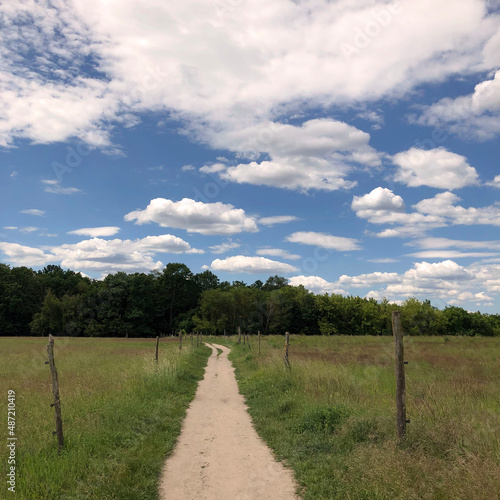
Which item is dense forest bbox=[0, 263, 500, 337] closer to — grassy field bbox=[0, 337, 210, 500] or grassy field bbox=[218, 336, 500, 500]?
grassy field bbox=[0, 337, 210, 500]

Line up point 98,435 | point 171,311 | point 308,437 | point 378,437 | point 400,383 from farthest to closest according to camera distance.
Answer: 1. point 171,311
2. point 308,437
3. point 98,435
4. point 378,437
5. point 400,383

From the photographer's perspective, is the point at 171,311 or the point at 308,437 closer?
the point at 308,437

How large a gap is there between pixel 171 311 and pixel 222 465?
8744cm

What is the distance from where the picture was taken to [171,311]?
9156 centimetres

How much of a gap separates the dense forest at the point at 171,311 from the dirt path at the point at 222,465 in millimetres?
68288

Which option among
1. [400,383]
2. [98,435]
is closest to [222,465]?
[98,435]

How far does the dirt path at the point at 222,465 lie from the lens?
18.6 ft

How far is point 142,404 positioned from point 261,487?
5.40 m

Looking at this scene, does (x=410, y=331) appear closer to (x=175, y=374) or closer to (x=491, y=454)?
(x=175, y=374)

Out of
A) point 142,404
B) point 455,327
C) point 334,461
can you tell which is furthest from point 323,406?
point 455,327

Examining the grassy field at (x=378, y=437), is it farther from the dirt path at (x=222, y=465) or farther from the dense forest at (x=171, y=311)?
the dense forest at (x=171, y=311)

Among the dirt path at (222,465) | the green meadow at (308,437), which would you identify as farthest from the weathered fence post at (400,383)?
the dirt path at (222,465)

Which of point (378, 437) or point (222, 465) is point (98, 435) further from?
point (378, 437)

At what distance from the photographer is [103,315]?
7706cm
